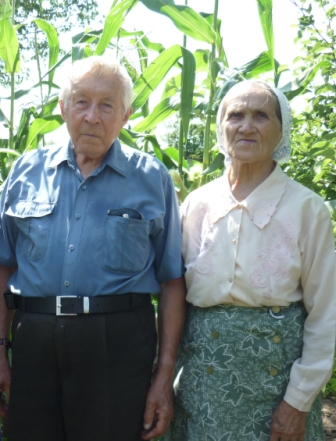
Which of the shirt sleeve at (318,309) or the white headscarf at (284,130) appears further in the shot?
the white headscarf at (284,130)

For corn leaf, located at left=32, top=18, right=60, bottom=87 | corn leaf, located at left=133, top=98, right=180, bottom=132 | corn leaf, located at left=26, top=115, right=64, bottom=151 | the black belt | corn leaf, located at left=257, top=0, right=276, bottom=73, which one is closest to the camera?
the black belt

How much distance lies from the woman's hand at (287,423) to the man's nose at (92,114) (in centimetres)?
103

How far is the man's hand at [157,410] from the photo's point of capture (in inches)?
75.0

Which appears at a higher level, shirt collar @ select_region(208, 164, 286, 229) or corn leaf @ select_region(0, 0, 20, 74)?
corn leaf @ select_region(0, 0, 20, 74)

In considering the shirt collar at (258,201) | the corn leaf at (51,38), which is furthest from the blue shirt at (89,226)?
the corn leaf at (51,38)

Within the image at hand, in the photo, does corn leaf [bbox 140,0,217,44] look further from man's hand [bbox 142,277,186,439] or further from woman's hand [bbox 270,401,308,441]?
woman's hand [bbox 270,401,308,441]

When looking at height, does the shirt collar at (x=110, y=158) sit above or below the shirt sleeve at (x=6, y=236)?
above

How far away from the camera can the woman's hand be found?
186 cm

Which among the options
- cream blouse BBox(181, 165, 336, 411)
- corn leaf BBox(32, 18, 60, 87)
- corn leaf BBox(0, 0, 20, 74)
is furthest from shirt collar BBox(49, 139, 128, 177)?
corn leaf BBox(32, 18, 60, 87)

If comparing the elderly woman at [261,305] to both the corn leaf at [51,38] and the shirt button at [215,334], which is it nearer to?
the shirt button at [215,334]

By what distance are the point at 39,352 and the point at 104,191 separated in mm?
527

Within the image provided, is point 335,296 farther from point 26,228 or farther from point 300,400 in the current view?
point 26,228

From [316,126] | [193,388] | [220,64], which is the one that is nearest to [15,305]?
[193,388]

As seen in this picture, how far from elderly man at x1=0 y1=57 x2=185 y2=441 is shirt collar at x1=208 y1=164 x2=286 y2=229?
0.45 feet
